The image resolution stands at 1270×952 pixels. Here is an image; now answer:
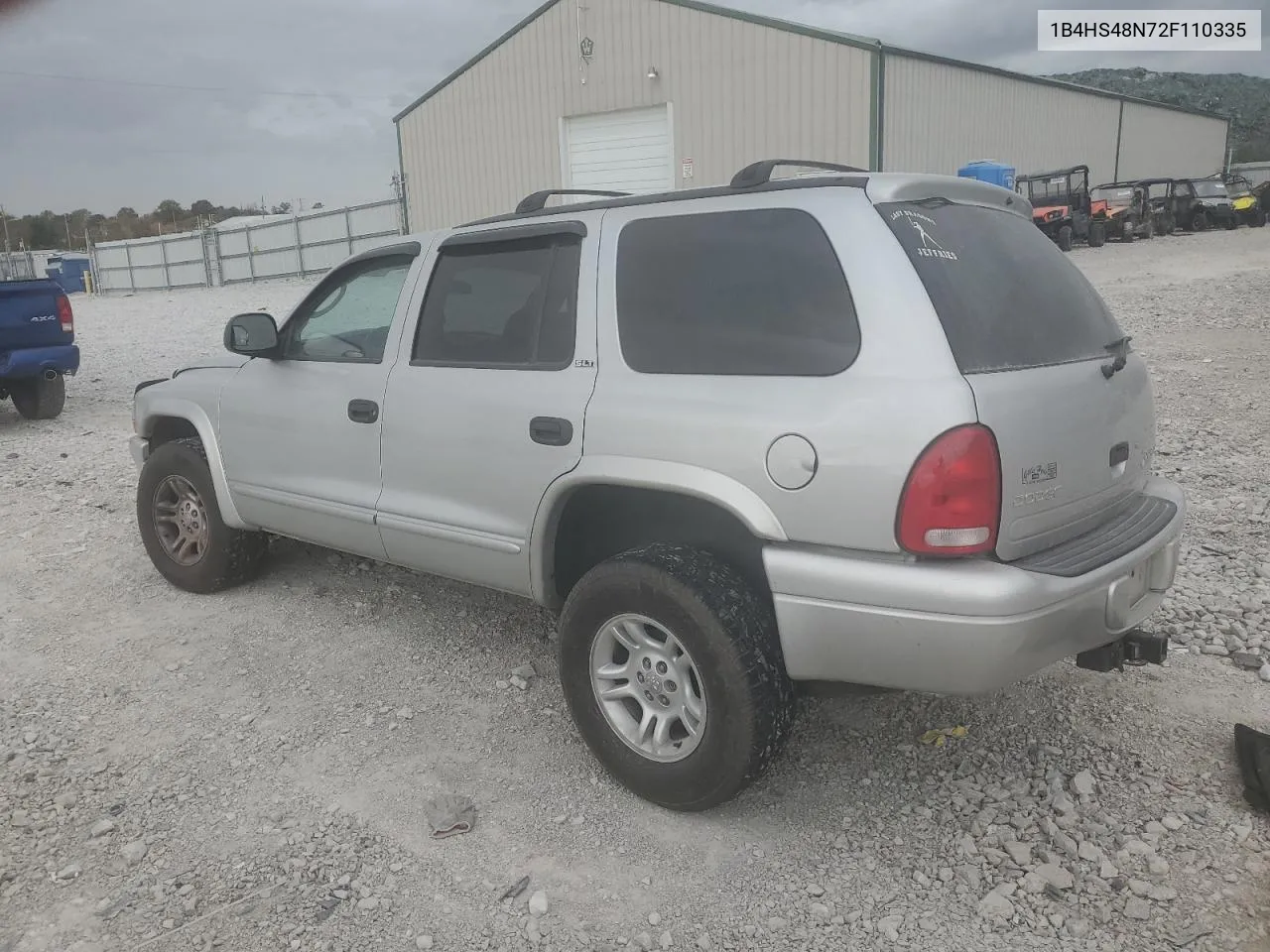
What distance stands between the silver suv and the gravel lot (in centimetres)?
36

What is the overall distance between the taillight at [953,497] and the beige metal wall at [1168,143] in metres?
37.5

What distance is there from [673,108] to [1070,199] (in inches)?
410

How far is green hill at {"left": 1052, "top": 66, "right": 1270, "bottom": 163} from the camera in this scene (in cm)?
12331

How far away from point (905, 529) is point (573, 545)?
1.34 meters

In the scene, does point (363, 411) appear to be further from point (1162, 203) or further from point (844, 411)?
point (1162, 203)

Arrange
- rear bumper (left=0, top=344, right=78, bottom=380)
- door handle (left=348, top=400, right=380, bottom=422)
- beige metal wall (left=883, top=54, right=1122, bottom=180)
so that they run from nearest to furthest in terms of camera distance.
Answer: door handle (left=348, top=400, right=380, bottom=422) → rear bumper (left=0, top=344, right=78, bottom=380) → beige metal wall (left=883, top=54, right=1122, bottom=180)

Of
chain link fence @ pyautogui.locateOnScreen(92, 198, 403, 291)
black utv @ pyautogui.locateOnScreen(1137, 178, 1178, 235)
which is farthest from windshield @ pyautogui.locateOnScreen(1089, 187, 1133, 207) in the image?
chain link fence @ pyautogui.locateOnScreen(92, 198, 403, 291)

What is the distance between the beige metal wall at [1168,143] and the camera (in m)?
35.3

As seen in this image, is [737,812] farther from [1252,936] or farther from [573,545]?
[1252,936]

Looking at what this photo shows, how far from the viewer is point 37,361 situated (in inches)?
362

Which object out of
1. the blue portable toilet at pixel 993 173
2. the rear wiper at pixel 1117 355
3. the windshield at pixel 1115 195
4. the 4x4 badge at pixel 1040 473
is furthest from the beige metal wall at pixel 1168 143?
the 4x4 badge at pixel 1040 473

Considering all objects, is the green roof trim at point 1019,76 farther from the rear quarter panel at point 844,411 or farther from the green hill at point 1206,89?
the green hill at point 1206,89

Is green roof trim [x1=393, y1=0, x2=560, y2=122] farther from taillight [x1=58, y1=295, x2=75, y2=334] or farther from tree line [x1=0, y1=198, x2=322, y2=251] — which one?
tree line [x1=0, y1=198, x2=322, y2=251]

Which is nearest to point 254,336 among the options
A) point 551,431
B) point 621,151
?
point 551,431
